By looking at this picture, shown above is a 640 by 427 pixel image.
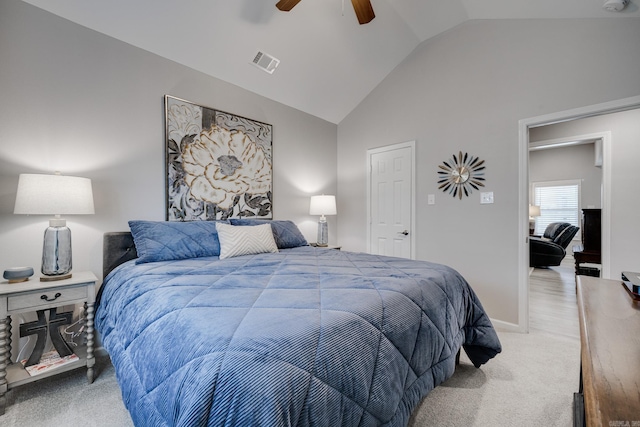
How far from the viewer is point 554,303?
11.5ft

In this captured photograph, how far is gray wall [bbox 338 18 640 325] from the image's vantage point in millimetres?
2352

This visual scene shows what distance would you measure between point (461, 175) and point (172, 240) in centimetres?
292

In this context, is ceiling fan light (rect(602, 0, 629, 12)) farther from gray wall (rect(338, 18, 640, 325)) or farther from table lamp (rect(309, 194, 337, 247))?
table lamp (rect(309, 194, 337, 247))

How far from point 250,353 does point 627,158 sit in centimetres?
506

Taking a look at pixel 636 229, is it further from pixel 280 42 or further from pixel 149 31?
pixel 149 31

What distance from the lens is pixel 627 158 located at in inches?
139

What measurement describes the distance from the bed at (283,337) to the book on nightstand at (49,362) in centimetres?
32

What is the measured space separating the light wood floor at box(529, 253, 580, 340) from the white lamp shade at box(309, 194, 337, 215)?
2.48m

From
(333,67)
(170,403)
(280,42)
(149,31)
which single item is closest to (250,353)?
(170,403)

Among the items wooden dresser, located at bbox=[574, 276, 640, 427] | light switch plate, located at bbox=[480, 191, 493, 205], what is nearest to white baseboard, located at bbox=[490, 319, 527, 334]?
light switch plate, located at bbox=[480, 191, 493, 205]

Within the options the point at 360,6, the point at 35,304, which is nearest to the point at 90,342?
the point at 35,304

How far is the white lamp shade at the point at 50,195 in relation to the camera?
1.71 metres

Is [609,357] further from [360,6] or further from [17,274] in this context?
[17,274]

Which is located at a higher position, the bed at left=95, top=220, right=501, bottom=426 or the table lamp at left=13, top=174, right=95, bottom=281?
the table lamp at left=13, top=174, right=95, bottom=281
